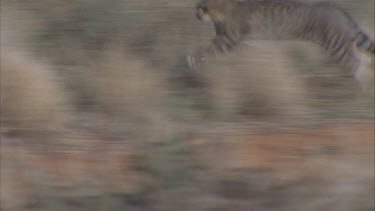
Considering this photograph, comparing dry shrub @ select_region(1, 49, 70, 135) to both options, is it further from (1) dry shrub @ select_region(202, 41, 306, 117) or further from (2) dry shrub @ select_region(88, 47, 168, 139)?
(1) dry shrub @ select_region(202, 41, 306, 117)

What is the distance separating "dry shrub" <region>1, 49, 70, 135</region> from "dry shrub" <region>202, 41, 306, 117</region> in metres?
1.63

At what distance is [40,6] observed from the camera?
12.7 m

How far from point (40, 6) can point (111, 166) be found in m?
3.52

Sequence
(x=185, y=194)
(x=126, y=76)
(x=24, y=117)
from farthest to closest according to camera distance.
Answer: (x=126, y=76) → (x=24, y=117) → (x=185, y=194)

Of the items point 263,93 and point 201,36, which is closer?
point 263,93

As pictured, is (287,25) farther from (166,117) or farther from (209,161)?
(209,161)

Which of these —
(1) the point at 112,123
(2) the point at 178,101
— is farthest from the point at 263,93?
(1) the point at 112,123

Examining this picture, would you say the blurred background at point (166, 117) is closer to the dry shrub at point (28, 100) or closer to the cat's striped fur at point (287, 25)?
the dry shrub at point (28, 100)

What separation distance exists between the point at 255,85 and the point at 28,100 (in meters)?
2.37

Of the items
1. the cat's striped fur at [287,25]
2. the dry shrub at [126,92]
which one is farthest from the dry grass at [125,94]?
the cat's striped fur at [287,25]

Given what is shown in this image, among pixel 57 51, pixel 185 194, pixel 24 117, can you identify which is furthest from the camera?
pixel 57 51

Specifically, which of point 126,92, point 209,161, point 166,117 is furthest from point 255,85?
point 209,161

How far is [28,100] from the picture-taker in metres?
10.5

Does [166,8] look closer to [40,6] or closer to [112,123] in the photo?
[40,6]
